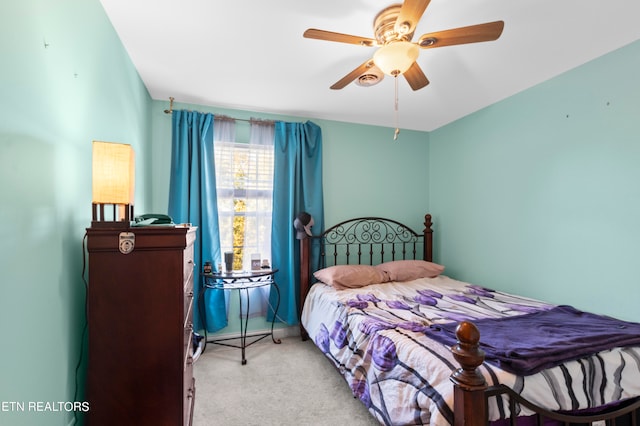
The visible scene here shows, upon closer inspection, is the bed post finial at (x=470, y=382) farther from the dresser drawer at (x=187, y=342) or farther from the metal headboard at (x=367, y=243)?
the metal headboard at (x=367, y=243)

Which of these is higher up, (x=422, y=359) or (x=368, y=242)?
(x=368, y=242)

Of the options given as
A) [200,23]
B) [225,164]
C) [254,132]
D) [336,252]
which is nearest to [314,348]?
[336,252]

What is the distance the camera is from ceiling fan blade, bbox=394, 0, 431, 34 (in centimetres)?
130

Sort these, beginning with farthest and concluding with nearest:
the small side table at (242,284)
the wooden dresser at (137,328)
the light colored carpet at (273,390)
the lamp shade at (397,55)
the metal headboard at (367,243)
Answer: the metal headboard at (367,243) < the small side table at (242,284) < the light colored carpet at (273,390) < the lamp shade at (397,55) < the wooden dresser at (137,328)

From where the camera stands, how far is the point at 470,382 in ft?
3.51

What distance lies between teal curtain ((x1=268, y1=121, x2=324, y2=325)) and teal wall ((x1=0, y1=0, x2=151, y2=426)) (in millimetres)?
1872

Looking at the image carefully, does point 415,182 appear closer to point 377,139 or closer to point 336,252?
point 377,139

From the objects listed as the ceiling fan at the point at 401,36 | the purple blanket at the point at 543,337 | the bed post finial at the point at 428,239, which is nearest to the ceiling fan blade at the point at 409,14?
the ceiling fan at the point at 401,36

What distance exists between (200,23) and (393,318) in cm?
235

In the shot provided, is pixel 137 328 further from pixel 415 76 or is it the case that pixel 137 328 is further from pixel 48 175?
pixel 415 76

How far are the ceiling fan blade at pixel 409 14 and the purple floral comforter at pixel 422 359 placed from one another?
1685mm

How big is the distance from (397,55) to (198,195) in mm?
2303

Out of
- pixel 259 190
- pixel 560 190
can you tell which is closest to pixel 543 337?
pixel 560 190

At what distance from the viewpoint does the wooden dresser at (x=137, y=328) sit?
1180 mm
